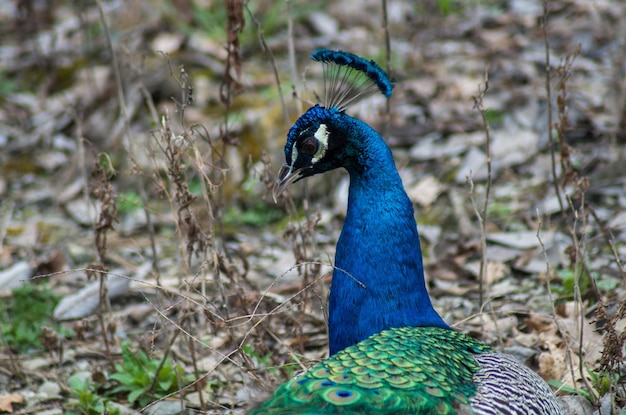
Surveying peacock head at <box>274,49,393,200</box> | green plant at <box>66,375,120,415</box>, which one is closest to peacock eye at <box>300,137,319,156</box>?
peacock head at <box>274,49,393,200</box>

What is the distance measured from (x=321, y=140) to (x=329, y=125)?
54mm

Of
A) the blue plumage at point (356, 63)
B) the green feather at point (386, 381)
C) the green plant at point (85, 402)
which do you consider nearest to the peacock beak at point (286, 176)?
the blue plumage at point (356, 63)

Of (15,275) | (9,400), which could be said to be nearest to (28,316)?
(15,275)

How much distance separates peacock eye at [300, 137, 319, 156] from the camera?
8.52ft

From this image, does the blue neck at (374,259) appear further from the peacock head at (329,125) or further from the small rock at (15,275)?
the small rock at (15,275)

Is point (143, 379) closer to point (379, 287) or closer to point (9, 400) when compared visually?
point (9, 400)

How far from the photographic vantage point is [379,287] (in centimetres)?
251

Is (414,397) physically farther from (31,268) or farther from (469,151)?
(469,151)

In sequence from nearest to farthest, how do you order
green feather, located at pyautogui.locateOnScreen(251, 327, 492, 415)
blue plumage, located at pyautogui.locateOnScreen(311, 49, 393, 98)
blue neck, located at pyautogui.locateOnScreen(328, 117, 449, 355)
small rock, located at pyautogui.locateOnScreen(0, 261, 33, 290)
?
green feather, located at pyautogui.locateOnScreen(251, 327, 492, 415) < blue neck, located at pyautogui.locateOnScreen(328, 117, 449, 355) < blue plumage, located at pyautogui.locateOnScreen(311, 49, 393, 98) < small rock, located at pyautogui.locateOnScreen(0, 261, 33, 290)

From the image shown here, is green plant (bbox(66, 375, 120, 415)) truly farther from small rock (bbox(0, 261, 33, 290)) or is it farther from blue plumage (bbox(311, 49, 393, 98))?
blue plumage (bbox(311, 49, 393, 98))

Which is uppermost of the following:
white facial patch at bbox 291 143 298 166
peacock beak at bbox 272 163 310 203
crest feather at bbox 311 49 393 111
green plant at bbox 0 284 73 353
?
crest feather at bbox 311 49 393 111

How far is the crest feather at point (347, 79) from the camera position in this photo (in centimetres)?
265

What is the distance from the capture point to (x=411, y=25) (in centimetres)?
675

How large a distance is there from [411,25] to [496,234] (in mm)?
2991
